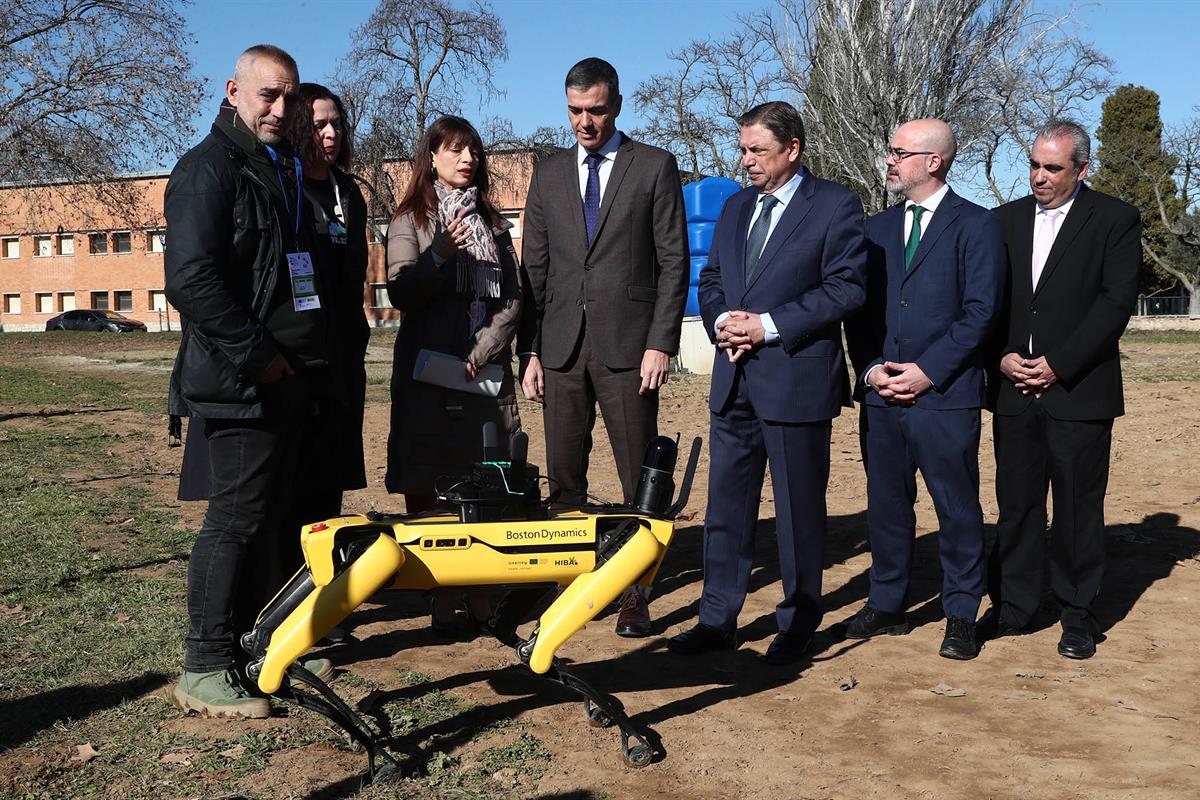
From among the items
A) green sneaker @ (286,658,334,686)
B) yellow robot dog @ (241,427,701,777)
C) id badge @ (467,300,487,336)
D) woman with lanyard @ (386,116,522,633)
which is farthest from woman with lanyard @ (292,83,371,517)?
yellow robot dog @ (241,427,701,777)

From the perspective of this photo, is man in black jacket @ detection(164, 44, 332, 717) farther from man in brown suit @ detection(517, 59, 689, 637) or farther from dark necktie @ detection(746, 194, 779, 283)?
dark necktie @ detection(746, 194, 779, 283)

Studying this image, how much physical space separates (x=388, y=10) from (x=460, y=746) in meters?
39.0

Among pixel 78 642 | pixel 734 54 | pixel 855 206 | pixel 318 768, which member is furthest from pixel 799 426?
pixel 734 54

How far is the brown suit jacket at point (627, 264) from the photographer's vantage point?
5148mm

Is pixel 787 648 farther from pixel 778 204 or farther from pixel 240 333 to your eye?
pixel 240 333

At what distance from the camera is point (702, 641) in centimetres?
491

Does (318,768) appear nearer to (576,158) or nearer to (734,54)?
(576,158)

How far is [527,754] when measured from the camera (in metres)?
3.69

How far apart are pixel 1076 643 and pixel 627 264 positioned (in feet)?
8.05

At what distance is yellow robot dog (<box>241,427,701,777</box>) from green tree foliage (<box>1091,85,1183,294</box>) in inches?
1870

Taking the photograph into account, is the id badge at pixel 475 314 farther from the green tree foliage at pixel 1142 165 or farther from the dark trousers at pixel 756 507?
the green tree foliage at pixel 1142 165

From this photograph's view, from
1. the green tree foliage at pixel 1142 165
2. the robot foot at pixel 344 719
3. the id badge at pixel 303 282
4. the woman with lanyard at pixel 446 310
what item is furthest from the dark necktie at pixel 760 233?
the green tree foliage at pixel 1142 165

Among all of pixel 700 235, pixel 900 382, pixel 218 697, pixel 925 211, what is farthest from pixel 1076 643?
pixel 700 235

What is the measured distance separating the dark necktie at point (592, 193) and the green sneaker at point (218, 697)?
2416 millimetres
